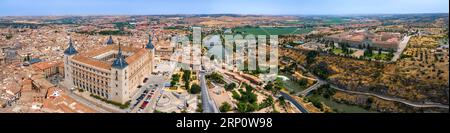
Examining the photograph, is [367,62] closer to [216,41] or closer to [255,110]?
[255,110]

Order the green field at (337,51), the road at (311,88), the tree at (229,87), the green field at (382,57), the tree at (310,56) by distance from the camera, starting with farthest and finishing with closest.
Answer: the green field at (337,51) < the tree at (310,56) < the green field at (382,57) < the road at (311,88) < the tree at (229,87)

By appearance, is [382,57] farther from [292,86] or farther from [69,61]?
[69,61]

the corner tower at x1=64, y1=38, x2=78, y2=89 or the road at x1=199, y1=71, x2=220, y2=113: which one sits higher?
the corner tower at x1=64, y1=38, x2=78, y2=89

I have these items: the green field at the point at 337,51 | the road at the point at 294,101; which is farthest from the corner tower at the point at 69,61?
the green field at the point at 337,51

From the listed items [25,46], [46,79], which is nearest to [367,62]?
[46,79]

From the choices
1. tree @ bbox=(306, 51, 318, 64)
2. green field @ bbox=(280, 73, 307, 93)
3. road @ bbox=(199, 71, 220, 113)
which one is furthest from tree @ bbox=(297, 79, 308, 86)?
road @ bbox=(199, 71, 220, 113)

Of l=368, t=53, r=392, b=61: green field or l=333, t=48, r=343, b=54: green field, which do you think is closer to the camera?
l=368, t=53, r=392, b=61: green field

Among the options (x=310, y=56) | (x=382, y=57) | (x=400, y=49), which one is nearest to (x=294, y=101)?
(x=382, y=57)

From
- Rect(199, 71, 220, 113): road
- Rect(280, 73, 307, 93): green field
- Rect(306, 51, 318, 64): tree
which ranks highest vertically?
Rect(306, 51, 318, 64): tree

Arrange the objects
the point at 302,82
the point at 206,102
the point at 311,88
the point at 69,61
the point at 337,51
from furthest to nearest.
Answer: the point at 337,51 → the point at 302,82 → the point at 311,88 → the point at 69,61 → the point at 206,102

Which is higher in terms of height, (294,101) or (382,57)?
(382,57)

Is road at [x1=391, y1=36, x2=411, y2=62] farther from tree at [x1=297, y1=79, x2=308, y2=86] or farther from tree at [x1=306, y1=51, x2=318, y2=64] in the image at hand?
tree at [x1=297, y1=79, x2=308, y2=86]

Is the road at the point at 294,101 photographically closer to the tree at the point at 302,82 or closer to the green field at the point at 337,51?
the tree at the point at 302,82

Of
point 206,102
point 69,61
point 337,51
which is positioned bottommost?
point 206,102
